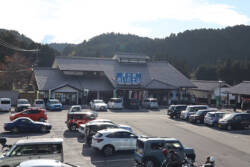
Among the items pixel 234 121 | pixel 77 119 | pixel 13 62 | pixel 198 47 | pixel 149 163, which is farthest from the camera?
pixel 198 47

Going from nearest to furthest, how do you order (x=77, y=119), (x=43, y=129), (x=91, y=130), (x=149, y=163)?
1. (x=149, y=163)
2. (x=91, y=130)
3. (x=43, y=129)
4. (x=77, y=119)

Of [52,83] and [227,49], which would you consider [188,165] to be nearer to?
[52,83]

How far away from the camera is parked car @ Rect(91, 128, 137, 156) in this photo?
17.3m

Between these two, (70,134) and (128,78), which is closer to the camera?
(70,134)

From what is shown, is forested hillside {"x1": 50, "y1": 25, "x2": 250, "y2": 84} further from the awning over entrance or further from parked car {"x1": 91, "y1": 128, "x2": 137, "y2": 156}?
parked car {"x1": 91, "y1": 128, "x2": 137, "y2": 156}

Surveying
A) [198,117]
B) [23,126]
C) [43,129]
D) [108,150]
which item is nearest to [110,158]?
[108,150]

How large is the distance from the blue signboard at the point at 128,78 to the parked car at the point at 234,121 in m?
25.3

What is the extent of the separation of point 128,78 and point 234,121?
26349 millimetres

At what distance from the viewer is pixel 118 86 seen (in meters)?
51.7

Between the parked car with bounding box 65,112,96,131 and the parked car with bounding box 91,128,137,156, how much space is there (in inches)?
323

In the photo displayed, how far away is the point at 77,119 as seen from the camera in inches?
1013

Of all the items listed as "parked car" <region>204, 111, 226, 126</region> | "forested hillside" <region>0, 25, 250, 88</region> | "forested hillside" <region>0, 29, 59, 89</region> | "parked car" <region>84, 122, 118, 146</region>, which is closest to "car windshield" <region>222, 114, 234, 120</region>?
"parked car" <region>204, 111, 226, 126</region>

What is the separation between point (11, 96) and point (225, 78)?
6166 centimetres

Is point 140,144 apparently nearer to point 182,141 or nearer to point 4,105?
point 182,141
